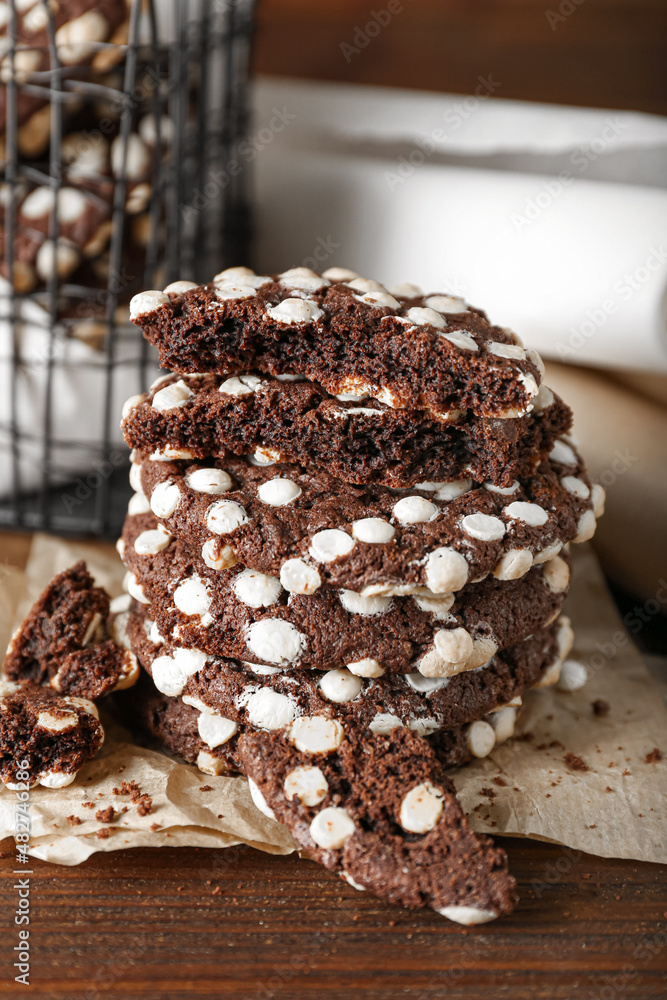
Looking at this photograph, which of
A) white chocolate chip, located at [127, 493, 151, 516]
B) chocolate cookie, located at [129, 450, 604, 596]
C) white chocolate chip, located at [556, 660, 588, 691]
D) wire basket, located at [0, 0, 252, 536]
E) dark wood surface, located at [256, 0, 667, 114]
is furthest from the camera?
dark wood surface, located at [256, 0, 667, 114]

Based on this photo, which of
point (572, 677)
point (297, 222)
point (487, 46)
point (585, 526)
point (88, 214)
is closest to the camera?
point (585, 526)

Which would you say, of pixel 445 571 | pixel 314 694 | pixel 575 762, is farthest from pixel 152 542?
pixel 575 762

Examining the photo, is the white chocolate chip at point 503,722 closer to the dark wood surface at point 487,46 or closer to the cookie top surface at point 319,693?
the cookie top surface at point 319,693

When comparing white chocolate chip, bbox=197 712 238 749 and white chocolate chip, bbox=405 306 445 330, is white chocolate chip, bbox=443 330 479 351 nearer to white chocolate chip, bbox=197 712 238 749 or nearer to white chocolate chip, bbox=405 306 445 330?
white chocolate chip, bbox=405 306 445 330

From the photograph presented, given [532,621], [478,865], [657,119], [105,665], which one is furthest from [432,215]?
[478,865]

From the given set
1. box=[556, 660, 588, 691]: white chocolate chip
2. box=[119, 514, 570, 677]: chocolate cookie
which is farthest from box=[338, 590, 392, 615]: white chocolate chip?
box=[556, 660, 588, 691]: white chocolate chip

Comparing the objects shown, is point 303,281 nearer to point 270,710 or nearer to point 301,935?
point 270,710

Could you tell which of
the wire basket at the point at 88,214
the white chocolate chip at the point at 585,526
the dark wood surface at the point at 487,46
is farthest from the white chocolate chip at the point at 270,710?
the dark wood surface at the point at 487,46
